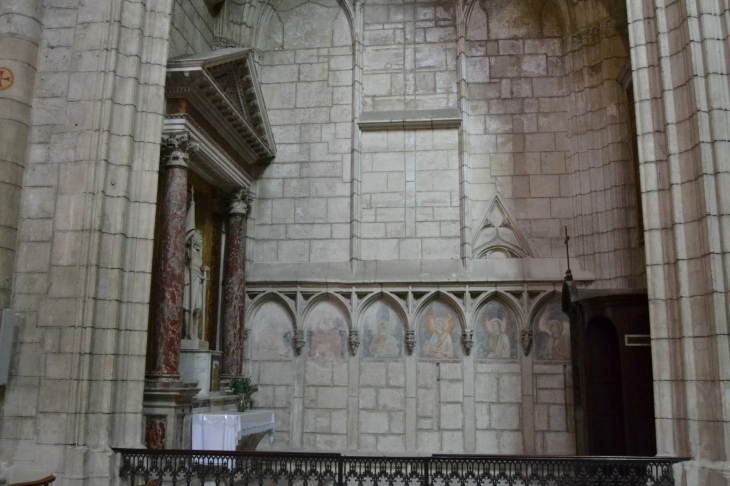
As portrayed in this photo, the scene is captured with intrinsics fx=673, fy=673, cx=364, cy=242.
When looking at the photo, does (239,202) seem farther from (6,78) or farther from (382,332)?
(6,78)

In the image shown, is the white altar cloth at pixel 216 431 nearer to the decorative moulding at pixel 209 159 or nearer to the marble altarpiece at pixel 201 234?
the marble altarpiece at pixel 201 234

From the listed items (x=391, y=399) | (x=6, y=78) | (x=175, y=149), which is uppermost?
(x=6, y=78)

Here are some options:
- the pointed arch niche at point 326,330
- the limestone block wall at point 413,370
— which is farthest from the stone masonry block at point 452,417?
the pointed arch niche at point 326,330

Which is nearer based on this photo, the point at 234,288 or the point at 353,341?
the point at 234,288

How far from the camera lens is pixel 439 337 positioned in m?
10.3

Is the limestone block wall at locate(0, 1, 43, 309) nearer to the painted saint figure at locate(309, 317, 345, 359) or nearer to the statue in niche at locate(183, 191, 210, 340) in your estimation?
the statue in niche at locate(183, 191, 210, 340)

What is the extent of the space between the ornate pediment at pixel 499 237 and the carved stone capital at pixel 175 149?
467cm

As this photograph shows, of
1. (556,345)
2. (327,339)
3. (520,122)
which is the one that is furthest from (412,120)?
(556,345)

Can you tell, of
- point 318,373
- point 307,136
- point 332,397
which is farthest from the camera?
point 307,136

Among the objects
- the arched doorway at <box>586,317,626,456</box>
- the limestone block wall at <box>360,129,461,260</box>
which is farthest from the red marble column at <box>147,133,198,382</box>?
the arched doorway at <box>586,317,626,456</box>

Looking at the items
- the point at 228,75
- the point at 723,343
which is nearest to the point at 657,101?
the point at 723,343

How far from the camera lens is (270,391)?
10.4 metres

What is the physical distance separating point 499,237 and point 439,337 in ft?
6.04

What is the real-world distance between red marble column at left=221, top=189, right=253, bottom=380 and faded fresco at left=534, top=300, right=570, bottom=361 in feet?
14.7
